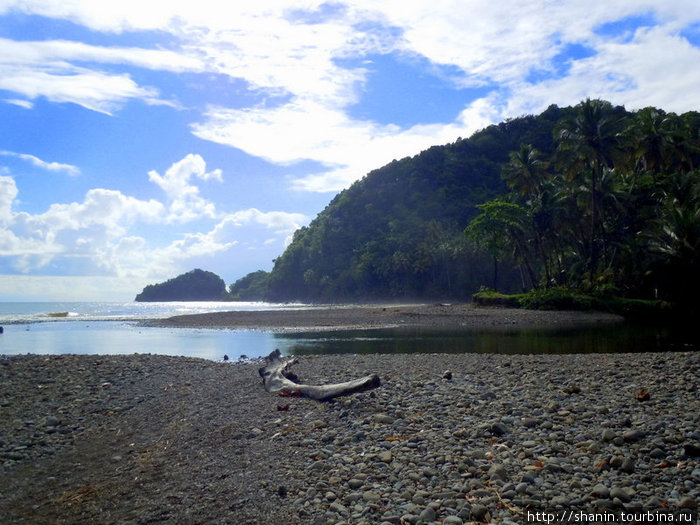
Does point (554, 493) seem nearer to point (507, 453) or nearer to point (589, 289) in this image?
point (507, 453)

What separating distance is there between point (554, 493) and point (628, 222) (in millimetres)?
54741

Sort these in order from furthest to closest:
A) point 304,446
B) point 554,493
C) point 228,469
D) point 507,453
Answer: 1. point 304,446
2. point 228,469
3. point 507,453
4. point 554,493

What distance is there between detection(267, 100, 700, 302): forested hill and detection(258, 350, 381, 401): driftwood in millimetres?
39201

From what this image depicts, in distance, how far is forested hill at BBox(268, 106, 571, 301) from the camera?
96875 millimetres

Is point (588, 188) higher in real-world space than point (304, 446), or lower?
higher

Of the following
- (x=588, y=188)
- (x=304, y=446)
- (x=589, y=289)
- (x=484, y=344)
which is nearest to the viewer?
(x=304, y=446)

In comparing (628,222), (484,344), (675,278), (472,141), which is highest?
(472,141)

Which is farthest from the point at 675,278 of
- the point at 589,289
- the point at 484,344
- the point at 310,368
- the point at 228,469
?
the point at 228,469

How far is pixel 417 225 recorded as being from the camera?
105 metres

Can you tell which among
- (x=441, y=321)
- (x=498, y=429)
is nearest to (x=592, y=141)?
(x=441, y=321)

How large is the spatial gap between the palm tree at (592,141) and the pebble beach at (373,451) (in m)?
38.3

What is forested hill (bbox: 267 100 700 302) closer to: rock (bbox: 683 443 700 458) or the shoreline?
the shoreline

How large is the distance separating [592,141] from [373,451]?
47.2 meters

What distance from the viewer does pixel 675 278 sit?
45.7m
